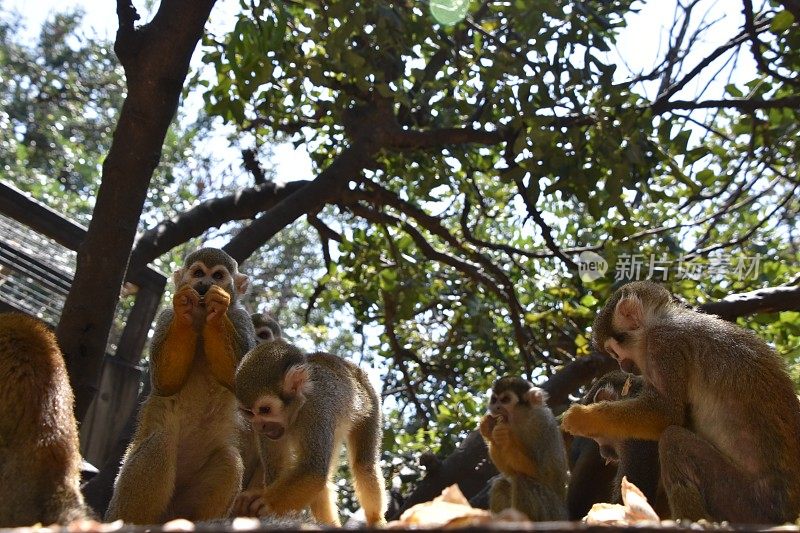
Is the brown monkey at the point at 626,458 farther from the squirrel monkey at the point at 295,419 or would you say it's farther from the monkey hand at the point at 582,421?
the squirrel monkey at the point at 295,419

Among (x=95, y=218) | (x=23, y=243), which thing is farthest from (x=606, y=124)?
(x=23, y=243)

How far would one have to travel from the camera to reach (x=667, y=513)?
3160mm

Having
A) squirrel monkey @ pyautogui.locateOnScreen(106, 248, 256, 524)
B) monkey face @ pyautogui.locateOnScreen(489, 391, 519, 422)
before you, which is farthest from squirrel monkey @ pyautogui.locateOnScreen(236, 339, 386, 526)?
monkey face @ pyautogui.locateOnScreen(489, 391, 519, 422)

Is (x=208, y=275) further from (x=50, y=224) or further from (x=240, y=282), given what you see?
(x=50, y=224)

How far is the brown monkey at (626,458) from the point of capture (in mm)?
→ 3363

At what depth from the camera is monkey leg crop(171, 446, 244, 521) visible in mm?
3203

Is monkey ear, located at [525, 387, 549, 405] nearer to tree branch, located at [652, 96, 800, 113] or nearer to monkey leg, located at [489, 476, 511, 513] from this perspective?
monkey leg, located at [489, 476, 511, 513]

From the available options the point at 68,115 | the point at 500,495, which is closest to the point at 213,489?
the point at 500,495

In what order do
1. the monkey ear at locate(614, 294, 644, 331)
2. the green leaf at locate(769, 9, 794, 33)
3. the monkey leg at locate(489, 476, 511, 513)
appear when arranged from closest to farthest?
the monkey ear at locate(614, 294, 644, 331) < the monkey leg at locate(489, 476, 511, 513) < the green leaf at locate(769, 9, 794, 33)

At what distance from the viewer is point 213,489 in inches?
128

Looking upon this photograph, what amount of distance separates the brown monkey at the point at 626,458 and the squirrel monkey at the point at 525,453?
0.68 feet

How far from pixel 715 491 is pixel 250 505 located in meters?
1.53

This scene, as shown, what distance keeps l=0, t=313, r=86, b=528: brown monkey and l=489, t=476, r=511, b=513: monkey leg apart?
1847 mm

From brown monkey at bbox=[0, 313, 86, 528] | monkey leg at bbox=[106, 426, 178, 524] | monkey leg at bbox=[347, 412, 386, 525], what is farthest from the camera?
monkey leg at bbox=[347, 412, 386, 525]
